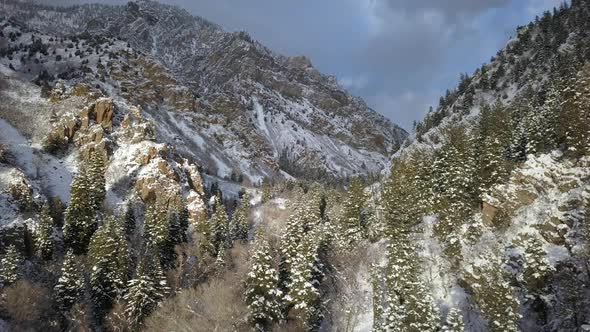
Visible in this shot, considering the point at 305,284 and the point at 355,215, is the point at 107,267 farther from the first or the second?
the point at 355,215

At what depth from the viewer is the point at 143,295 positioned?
57906mm

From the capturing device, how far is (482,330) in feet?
157

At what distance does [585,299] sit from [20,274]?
68.4 meters

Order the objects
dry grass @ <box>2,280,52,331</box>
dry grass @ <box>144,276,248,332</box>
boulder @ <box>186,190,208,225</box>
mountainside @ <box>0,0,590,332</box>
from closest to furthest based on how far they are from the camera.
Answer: dry grass @ <box>144,276,248,332</box> < mountainside @ <box>0,0,590,332</box> < dry grass @ <box>2,280,52,331</box> < boulder @ <box>186,190,208,225</box>

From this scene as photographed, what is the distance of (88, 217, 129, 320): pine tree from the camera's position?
63.8 metres

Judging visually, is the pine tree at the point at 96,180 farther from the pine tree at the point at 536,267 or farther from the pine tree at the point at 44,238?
the pine tree at the point at 536,267

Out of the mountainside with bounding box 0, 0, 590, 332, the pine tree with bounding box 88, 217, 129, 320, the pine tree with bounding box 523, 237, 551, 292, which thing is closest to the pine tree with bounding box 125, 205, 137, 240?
the mountainside with bounding box 0, 0, 590, 332

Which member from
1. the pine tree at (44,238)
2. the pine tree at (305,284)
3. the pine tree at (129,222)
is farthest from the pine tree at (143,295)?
the pine tree at (129,222)

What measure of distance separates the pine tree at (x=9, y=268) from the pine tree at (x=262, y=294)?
32.6 m

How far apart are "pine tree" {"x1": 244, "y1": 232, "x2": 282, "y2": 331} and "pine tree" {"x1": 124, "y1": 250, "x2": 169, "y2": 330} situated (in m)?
14.7

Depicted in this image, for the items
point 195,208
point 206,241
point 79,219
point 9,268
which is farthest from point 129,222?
point 9,268

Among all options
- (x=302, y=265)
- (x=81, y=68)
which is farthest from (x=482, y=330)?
(x=81, y=68)

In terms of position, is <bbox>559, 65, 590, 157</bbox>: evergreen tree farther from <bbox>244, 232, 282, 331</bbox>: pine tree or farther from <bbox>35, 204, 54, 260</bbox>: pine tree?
<bbox>35, 204, 54, 260</bbox>: pine tree

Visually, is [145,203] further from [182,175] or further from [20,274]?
[20,274]
